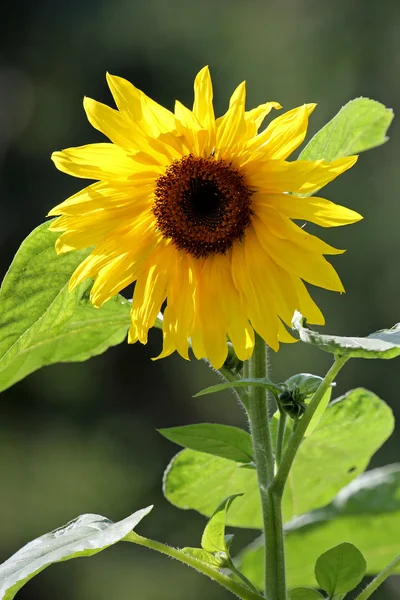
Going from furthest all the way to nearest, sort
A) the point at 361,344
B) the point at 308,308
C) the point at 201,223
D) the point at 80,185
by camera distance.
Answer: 1. the point at 80,185
2. the point at 201,223
3. the point at 308,308
4. the point at 361,344

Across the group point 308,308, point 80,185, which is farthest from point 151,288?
point 80,185

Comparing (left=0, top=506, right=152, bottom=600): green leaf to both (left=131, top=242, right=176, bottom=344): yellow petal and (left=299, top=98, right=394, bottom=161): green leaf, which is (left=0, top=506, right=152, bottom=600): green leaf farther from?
(left=299, top=98, right=394, bottom=161): green leaf

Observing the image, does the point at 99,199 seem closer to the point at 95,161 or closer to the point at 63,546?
the point at 95,161

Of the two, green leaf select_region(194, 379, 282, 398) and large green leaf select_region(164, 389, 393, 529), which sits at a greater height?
green leaf select_region(194, 379, 282, 398)

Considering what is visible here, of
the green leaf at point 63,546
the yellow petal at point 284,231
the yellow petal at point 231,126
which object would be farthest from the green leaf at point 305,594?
the yellow petal at point 231,126

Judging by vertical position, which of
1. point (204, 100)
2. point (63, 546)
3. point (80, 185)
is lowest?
point (80, 185)

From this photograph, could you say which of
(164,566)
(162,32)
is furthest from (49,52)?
(164,566)

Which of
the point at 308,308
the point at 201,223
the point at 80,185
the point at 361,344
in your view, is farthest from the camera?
the point at 80,185

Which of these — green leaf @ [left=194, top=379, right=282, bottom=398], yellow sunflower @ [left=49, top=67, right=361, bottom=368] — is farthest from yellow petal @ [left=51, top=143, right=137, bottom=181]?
green leaf @ [left=194, top=379, right=282, bottom=398]
